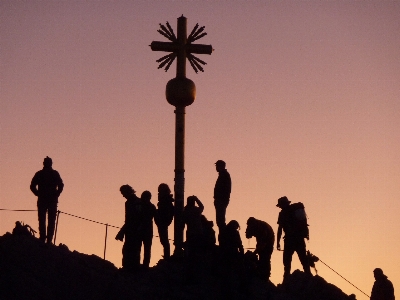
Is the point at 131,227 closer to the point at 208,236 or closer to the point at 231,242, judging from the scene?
the point at 208,236

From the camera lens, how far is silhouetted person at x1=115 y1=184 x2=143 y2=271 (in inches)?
753

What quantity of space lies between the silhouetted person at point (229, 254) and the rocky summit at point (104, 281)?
57mm

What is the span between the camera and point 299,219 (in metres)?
19.9

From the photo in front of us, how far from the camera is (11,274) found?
18078 millimetres

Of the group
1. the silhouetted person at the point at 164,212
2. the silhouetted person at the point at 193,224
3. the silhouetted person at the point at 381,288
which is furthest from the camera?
the silhouetted person at the point at 164,212

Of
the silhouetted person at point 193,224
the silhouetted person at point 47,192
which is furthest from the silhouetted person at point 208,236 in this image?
the silhouetted person at point 47,192

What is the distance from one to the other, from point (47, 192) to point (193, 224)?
3.73m

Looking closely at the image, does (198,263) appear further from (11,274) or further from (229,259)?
(11,274)

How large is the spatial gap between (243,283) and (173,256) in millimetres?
2668

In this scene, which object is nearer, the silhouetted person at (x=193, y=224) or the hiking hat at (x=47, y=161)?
the silhouetted person at (x=193, y=224)

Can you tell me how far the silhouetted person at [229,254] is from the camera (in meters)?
→ 17.6

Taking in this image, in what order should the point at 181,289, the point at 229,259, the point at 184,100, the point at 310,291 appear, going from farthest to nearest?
the point at 184,100 → the point at 310,291 → the point at 181,289 → the point at 229,259

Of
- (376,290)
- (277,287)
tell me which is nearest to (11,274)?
(277,287)

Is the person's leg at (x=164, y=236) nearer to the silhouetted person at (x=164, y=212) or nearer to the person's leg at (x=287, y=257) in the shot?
the silhouetted person at (x=164, y=212)
